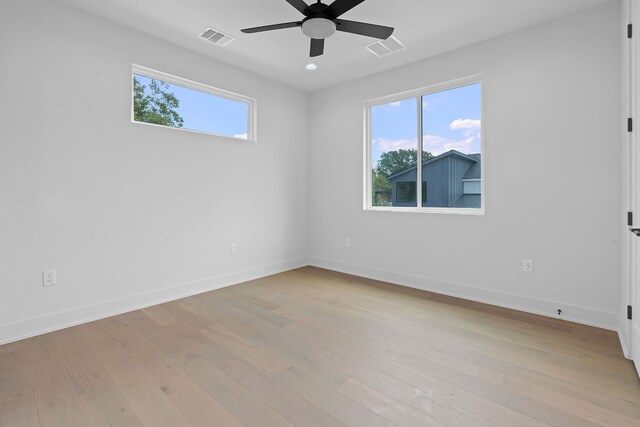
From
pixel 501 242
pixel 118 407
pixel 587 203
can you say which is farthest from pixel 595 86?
pixel 118 407

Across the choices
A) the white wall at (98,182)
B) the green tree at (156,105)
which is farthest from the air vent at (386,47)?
the green tree at (156,105)

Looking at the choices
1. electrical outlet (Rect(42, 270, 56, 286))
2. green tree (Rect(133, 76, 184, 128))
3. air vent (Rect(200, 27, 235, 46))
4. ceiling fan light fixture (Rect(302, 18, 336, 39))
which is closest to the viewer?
ceiling fan light fixture (Rect(302, 18, 336, 39))

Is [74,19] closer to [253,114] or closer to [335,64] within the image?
[253,114]

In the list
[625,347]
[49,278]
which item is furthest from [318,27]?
[625,347]

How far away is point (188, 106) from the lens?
3576 millimetres

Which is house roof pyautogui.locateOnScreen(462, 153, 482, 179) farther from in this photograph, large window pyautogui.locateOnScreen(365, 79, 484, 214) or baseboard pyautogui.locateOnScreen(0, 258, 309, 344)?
baseboard pyautogui.locateOnScreen(0, 258, 309, 344)

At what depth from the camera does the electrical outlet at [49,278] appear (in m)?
2.57

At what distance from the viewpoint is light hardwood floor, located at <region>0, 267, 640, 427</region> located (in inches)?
63.1

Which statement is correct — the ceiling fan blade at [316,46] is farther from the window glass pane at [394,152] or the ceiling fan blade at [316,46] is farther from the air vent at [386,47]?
the window glass pane at [394,152]

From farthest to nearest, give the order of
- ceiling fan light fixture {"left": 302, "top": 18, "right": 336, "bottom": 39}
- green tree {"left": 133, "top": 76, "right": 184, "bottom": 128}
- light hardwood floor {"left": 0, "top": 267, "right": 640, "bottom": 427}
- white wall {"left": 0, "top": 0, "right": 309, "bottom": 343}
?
green tree {"left": 133, "top": 76, "right": 184, "bottom": 128}, white wall {"left": 0, "top": 0, "right": 309, "bottom": 343}, ceiling fan light fixture {"left": 302, "top": 18, "right": 336, "bottom": 39}, light hardwood floor {"left": 0, "top": 267, "right": 640, "bottom": 427}

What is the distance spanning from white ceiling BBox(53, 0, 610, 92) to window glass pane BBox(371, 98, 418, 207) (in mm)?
655

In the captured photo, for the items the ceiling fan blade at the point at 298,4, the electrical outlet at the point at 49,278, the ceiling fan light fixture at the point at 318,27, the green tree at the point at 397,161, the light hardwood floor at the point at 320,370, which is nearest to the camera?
the light hardwood floor at the point at 320,370

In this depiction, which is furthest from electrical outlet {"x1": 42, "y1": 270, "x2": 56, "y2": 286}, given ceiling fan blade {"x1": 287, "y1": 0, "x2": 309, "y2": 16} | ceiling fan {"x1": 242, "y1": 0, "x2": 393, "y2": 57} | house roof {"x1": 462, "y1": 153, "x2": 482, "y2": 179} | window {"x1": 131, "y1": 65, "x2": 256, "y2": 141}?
house roof {"x1": 462, "y1": 153, "x2": 482, "y2": 179}

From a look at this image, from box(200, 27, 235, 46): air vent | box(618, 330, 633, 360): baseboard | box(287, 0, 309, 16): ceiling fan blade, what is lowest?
box(618, 330, 633, 360): baseboard
